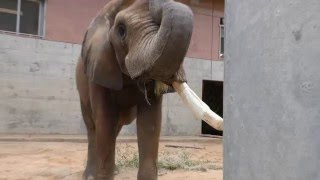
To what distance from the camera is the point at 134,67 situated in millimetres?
3744

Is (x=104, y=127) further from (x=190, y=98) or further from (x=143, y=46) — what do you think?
(x=190, y=98)

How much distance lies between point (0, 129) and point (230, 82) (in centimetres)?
1338

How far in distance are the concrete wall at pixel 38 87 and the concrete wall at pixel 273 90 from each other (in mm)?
13450

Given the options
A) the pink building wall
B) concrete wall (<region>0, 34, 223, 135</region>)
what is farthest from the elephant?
the pink building wall

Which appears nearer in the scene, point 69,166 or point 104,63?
point 104,63

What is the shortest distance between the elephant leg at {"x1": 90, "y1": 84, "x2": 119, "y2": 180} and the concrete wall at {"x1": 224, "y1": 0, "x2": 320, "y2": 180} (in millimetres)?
3374

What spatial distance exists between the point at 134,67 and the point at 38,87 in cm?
1158

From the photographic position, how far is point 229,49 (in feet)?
4.85

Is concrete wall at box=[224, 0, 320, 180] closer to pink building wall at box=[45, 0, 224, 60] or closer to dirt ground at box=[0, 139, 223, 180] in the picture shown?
dirt ground at box=[0, 139, 223, 180]

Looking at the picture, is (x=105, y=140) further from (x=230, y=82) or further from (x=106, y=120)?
(x=230, y=82)

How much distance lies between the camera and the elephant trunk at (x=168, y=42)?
3.18 metres

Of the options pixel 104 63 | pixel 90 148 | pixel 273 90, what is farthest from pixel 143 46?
pixel 90 148

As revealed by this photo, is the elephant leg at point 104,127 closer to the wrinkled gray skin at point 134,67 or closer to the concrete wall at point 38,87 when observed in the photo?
the wrinkled gray skin at point 134,67

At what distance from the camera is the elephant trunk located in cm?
318
